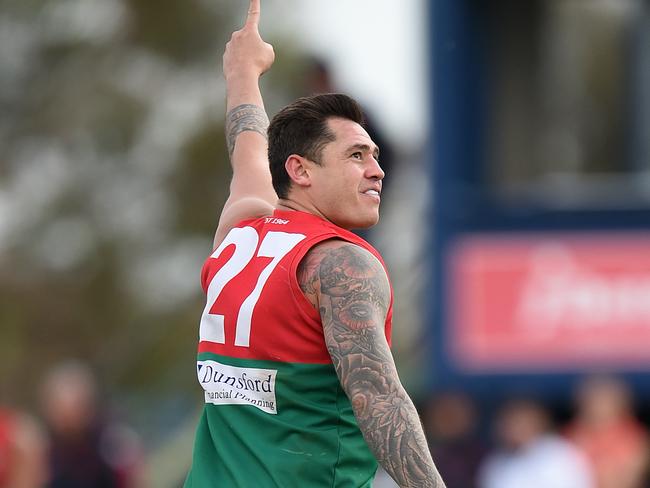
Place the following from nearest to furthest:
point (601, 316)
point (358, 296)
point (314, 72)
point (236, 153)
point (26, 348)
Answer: point (358, 296) → point (236, 153) → point (314, 72) → point (601, 316) → point (26, 348)

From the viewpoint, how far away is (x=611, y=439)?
11.6 meters

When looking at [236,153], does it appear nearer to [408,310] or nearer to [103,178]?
[408,310]

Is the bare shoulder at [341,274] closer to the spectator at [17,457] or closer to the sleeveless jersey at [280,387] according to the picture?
the sleeveless jersey at [280,387]

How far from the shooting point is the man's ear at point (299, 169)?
5.16 meters

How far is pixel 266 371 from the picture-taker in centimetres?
496

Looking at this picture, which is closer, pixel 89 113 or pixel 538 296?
pixel 538 296

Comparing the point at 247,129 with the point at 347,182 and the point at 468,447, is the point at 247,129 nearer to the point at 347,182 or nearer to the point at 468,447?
the point at 347,182

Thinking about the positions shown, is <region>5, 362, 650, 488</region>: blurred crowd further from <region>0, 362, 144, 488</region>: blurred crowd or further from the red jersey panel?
the red jersey panel

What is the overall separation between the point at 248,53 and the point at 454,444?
6419mm

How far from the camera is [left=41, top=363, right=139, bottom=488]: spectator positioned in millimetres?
12219

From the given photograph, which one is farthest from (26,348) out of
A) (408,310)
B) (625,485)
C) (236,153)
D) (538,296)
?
(236,153)

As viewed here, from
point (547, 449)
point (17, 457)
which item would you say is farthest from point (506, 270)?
point (17, 457)

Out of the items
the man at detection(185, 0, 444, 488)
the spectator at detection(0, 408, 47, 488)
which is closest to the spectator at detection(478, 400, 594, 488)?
the spectator at detection(0, 408, 47, 488)

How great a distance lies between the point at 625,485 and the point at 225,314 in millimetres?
6832
